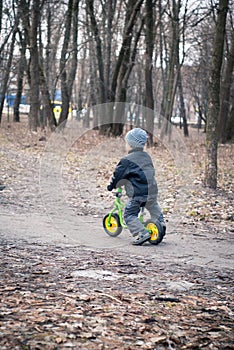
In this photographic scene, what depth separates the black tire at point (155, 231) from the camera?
8.37 metres

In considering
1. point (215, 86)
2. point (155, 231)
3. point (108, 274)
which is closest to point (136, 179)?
point (155, 231)

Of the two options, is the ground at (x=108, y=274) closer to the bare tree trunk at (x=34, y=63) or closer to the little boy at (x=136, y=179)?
the little boy at (x=136, y=179)

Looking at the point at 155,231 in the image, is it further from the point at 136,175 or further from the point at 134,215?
the point at 136,175

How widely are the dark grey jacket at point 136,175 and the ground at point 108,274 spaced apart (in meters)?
0.80

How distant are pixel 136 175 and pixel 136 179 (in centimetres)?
6

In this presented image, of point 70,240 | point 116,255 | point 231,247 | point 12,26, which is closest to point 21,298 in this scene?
point 116,255

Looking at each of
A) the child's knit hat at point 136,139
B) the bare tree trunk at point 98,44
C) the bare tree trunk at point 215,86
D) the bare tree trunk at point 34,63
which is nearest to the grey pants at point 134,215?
the child's knit hat at point 136,139

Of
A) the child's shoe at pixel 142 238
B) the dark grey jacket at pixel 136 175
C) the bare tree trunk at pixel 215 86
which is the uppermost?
the bare tree trunk at pixel 215 86

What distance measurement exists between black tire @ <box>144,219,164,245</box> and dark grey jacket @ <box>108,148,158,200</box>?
15.4 inches

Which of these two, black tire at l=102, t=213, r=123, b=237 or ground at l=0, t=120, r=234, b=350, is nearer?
ground at l=0, t=120, r=234, b=350

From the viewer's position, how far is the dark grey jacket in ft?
27.3

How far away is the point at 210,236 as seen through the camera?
31.4ft

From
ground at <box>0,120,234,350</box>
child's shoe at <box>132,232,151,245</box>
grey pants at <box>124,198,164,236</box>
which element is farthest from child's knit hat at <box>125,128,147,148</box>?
ground at <box>0,120,234,350</box>

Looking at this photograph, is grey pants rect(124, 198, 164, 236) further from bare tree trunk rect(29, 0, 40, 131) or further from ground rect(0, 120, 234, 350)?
A: bare tree trunk rect(29, 0, 40, 131)
